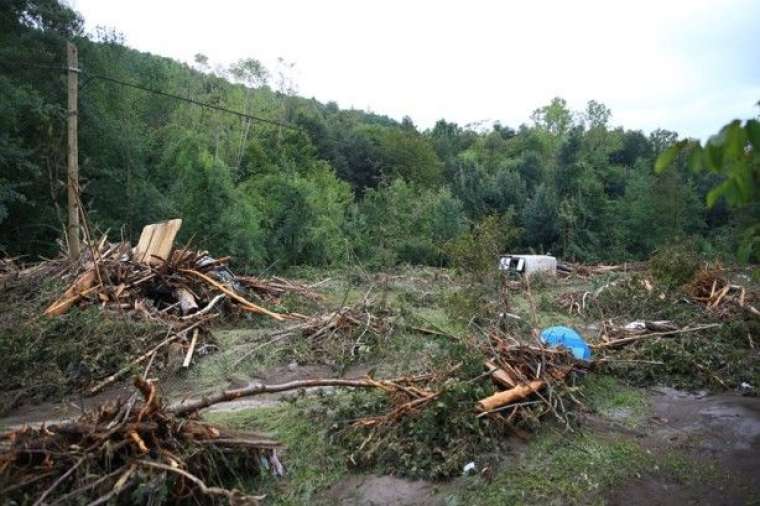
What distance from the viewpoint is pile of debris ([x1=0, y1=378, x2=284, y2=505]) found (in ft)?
11.1

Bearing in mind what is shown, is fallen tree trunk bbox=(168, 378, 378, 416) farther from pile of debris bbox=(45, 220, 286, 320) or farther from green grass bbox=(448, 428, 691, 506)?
pile of debris bbox=(45, 220, 286, 320)

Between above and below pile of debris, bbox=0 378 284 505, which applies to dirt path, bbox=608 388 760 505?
above

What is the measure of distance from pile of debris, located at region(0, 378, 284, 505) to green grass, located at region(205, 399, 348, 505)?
40 centimetres

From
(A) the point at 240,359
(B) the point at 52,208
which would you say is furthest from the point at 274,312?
(B) the point at 52,208

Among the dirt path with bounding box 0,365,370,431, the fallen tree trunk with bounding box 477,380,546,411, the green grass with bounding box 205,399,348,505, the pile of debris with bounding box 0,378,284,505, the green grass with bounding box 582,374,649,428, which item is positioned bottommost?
the dirt path with bounding box 0,365,370,431

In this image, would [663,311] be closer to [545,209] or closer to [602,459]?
[602,459]

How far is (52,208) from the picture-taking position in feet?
64.6

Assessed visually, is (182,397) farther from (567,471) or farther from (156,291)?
(567,471)

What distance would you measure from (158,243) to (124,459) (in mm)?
7718

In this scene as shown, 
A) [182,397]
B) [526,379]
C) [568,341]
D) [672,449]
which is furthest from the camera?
[568,341]

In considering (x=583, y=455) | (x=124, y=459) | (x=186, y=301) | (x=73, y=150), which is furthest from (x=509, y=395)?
(x=73, y=150)

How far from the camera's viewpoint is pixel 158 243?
1073 cm

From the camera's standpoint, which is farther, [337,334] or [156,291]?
[156,291]

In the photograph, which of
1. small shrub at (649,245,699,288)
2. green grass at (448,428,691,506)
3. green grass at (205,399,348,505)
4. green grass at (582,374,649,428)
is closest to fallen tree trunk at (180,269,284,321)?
green grass at (205,399,348,505)
